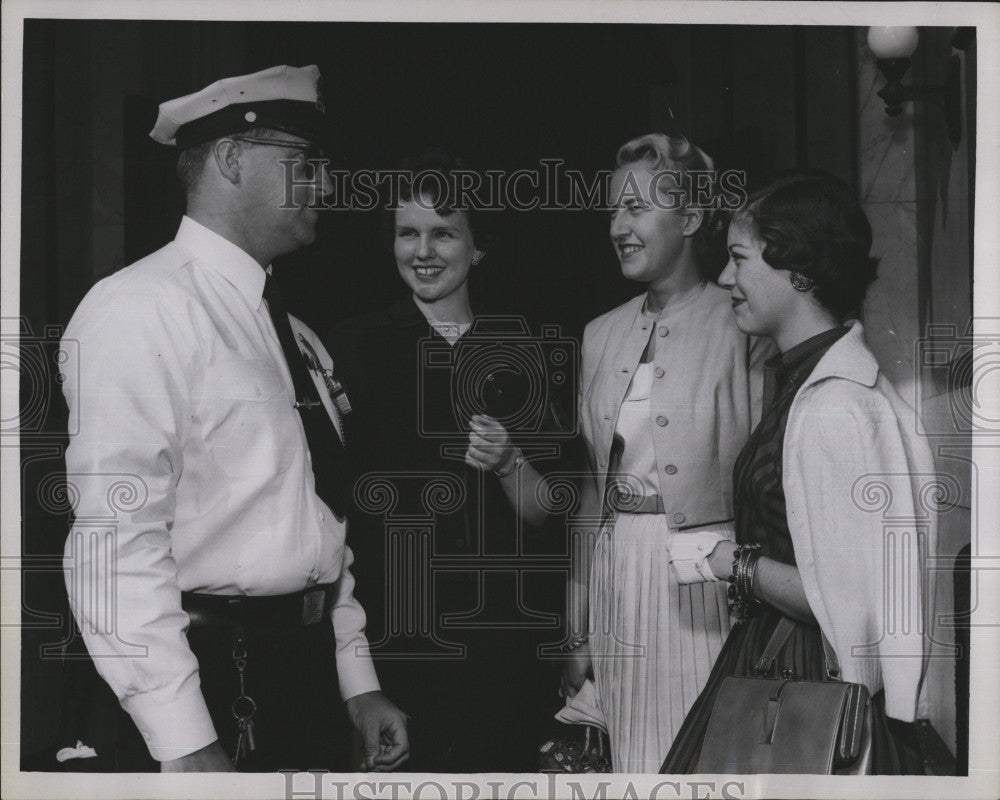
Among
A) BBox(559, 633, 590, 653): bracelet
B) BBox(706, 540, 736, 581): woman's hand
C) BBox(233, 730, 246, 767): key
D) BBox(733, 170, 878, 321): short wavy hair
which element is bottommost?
BBox(233, 730, 246, 767): key

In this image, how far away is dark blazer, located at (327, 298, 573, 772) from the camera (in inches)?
185

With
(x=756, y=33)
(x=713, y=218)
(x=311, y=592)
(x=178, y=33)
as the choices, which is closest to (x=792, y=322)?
(x=713, y=218)

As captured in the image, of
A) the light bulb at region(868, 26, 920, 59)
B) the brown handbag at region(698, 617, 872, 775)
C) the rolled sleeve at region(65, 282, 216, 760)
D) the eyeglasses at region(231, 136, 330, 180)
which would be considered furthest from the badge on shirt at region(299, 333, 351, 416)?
the light bulb at region(868, 26, 920, 59)

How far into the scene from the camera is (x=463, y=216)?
473 cm

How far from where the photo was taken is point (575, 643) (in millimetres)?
4719

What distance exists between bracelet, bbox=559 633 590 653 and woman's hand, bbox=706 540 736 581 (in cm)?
50

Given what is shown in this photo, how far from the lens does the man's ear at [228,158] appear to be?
4.66m

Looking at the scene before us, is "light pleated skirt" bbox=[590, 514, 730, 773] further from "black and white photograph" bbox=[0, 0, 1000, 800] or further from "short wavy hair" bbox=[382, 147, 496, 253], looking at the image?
"short wavy hair" bbox=[382, 147, 496, 253]

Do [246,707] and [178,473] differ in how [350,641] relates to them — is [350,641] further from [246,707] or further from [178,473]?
[178,473]

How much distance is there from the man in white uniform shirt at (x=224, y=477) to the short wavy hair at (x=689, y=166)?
111cm

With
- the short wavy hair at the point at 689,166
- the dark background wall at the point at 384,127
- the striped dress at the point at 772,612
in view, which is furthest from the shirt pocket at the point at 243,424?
the striped dress at the point at 772,612

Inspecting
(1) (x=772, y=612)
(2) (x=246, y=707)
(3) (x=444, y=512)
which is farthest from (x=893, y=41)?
(2) (x=246, y=707)

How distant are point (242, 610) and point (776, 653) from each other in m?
1.80

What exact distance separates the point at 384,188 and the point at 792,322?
4.87 feet
